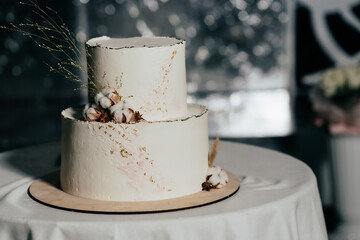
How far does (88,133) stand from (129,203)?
21 centimetres

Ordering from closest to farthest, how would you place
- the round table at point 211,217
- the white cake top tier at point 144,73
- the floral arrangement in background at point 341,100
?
the round table at point 211,217, the white cake top tier at point 144,73, the floral arrangement in background at point 341,100

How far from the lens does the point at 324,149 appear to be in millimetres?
3912

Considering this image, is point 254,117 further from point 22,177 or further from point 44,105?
point 22,177

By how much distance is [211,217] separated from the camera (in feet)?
4.75

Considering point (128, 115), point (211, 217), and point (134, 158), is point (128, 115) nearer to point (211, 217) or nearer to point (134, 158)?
point (134, 158)

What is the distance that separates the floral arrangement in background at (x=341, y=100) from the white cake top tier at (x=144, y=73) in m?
2.16

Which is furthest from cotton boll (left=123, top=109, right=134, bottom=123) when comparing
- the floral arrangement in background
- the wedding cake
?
the floral arrangement in background

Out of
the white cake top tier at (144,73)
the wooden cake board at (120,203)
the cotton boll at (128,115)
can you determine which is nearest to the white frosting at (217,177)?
the wooden cake board at (120,203)

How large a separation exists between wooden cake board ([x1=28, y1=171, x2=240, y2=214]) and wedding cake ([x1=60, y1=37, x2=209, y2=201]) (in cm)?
3

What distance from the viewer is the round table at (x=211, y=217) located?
1416 millimetres

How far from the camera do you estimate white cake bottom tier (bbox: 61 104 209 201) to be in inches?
62.6

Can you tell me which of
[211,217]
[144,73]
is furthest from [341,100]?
[211,217]

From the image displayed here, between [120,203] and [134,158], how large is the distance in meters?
0.12

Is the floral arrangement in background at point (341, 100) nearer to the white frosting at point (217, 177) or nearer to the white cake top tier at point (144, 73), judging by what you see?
the white frosting at point (217, 177)
